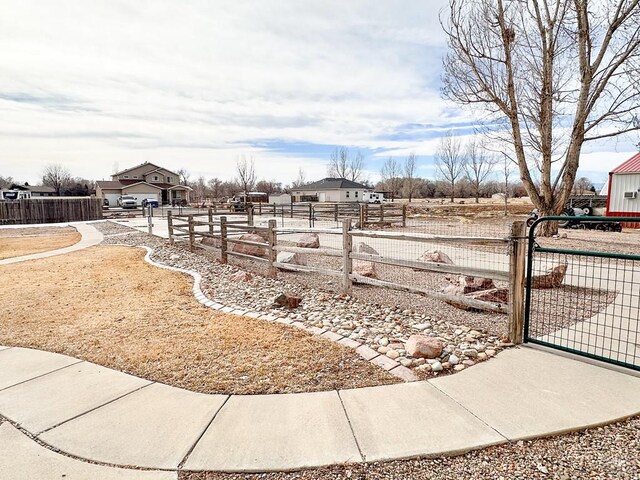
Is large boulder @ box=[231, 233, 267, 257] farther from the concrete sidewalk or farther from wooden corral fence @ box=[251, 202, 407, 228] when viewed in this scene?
wooden corral fence @ box=[251, 202, 407, 228]

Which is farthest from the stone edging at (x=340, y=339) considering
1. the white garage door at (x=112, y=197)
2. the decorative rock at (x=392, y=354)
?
the white garage door at (x=112, y=197)

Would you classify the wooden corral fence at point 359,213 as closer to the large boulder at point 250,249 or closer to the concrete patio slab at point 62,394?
the large boulder at point 250,249

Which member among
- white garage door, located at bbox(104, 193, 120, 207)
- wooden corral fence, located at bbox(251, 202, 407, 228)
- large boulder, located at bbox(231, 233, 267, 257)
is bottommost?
large boulder, located at bbox(231, 233, 267, 257)

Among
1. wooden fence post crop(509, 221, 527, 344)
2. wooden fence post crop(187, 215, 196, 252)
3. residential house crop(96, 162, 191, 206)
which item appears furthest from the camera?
residential house crop(96, 162, 191, 206)

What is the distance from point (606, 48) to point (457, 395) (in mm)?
14649

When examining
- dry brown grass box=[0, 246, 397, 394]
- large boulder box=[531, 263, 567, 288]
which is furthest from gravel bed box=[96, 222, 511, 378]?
large boulder box=[531, 263, 567, 288]

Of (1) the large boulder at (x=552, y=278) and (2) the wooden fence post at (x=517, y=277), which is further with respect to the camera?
(1) the large boulder at (x=552, y=278)

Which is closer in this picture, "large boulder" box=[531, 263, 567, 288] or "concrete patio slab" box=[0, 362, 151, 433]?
"concrete patio slab" box=[0, 362, 151, 433]

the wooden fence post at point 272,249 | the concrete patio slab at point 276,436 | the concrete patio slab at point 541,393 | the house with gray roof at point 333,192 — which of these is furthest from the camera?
the house with gray roof at point 333,192

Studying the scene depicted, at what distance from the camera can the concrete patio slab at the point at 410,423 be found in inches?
90.9

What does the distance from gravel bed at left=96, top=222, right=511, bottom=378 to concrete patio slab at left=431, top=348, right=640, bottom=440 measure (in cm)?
28

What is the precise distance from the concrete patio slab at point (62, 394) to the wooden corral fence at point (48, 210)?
2887 cm

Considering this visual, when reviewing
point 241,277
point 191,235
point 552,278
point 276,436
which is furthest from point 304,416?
point 191,235

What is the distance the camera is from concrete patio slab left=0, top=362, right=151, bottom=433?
8.95 ft
